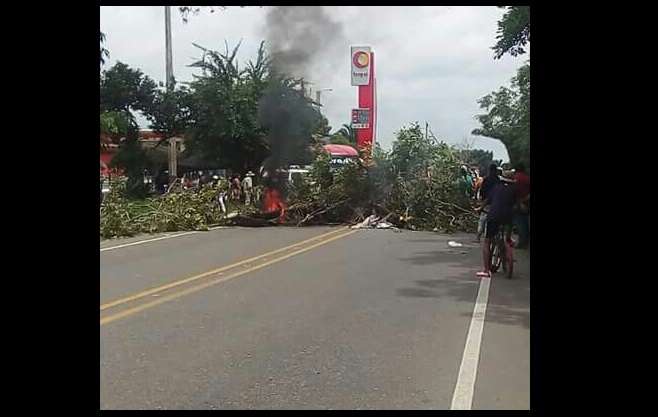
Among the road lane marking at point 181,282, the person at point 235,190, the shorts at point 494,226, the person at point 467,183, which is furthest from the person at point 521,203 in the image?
the person at point 235,190

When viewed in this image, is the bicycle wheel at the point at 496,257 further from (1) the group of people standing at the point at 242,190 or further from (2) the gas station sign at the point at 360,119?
(2) the gas station sign at the point at 360,119

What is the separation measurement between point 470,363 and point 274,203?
1671cm

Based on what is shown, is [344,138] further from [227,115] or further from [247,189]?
[247,189]

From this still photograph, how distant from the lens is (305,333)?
712cm

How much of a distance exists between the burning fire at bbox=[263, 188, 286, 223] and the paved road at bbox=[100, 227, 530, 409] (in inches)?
331

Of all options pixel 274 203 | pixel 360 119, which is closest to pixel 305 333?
pixel 274 203

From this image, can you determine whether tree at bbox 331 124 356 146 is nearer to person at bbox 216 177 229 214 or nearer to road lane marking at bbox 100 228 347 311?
person at bbox 216 177 229 214

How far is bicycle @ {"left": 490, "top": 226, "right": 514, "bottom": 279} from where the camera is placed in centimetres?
1072

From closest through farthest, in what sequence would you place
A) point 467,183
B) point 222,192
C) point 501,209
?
point 501,209 < point 467,183 < point 222,192

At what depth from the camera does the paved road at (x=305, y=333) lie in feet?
17.1

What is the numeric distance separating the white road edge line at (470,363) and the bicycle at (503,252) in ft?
6.44
